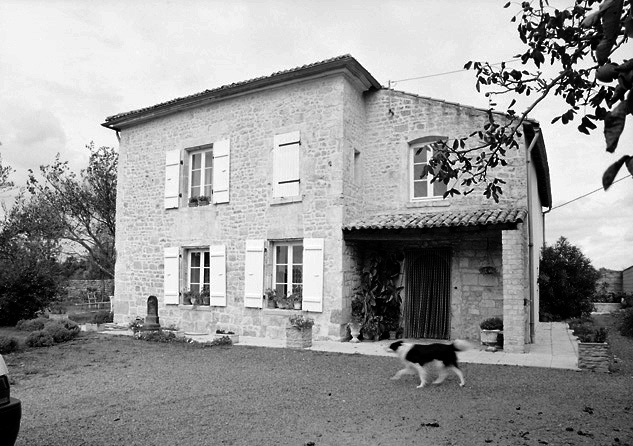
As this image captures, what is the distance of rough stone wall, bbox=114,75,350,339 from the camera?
32.1 ft

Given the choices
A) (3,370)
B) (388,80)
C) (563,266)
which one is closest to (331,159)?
(388,80)

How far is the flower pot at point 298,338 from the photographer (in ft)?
29.2

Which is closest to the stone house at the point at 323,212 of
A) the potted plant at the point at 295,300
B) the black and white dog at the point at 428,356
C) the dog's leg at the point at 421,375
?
the potted plant at the point at 295,300

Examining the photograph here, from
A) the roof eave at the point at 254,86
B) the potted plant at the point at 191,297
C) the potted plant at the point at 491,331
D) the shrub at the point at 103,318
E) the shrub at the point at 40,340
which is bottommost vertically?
the shrub at the point at 103,318

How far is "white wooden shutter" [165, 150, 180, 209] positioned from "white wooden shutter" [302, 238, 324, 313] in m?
3.93

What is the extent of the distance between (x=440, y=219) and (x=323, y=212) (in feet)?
7.57

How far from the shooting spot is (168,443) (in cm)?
386

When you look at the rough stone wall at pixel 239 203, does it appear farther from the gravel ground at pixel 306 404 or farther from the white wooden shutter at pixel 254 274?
the gravel ground at pixel 306 404

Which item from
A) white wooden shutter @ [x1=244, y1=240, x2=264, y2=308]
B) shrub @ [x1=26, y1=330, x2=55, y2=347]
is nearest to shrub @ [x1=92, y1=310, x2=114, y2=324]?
shrub @ [x1=26, y1=330, x2=55, y2=347]

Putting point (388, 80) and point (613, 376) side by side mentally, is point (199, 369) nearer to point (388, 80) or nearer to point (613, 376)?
point (613, 376)

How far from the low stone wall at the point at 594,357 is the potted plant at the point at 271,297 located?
5.82 metres

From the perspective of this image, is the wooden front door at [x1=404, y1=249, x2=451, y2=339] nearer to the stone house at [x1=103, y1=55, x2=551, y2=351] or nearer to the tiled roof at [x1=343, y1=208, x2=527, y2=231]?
the stone house at [x1=103, y1=55, x2=551, y2=351]

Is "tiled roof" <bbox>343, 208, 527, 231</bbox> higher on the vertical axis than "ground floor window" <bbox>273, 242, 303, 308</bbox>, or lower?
higher

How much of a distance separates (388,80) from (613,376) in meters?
7.15
